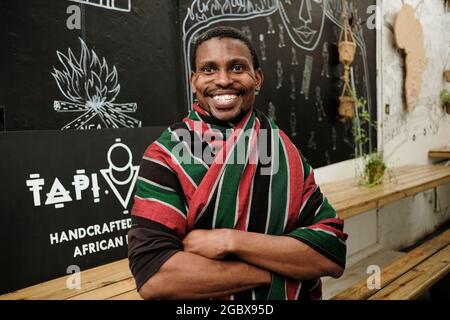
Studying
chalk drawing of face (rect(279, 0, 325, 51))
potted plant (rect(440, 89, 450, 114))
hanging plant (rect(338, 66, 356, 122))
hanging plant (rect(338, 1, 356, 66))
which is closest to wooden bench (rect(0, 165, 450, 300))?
hanging plant (rect(338, 66, 356, 122))

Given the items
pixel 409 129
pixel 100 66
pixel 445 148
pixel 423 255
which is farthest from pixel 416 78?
pixel 100 66

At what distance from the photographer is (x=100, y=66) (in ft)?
5.43

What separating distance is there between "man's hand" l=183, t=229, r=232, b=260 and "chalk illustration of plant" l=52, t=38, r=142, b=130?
0.88 metres

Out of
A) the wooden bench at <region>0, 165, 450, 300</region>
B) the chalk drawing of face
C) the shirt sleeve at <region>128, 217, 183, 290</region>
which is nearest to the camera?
the shirt sleeve at <region>128, 217, 183, 290</region>

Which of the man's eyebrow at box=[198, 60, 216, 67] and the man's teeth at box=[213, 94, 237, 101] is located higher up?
the man's eyebrow at box=[198, 60, 216, 67]

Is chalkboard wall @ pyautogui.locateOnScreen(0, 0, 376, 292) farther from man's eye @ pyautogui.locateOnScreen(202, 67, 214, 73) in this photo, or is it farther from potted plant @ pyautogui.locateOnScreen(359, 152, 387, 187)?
potted plant @ pyautogui.locateOnScreen(359, 152, 387, 187)

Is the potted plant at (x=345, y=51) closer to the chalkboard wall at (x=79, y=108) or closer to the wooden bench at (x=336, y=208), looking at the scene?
the wooden bench at (x=336, y=208)

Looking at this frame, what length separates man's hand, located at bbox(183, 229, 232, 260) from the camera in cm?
87

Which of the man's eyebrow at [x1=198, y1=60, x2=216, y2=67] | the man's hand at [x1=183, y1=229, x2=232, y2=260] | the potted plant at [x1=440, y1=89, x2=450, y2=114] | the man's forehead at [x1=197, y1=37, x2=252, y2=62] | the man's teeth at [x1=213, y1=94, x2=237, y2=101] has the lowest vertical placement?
the man's hand at [x1=183, y1=229, x2=232, y2=260]

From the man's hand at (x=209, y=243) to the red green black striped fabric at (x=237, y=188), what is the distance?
0.03 meters

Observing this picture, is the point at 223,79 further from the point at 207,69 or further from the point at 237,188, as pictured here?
the point at 237,188

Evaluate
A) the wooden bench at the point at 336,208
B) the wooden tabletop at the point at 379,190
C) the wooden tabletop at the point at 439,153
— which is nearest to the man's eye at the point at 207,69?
the wooden bench at the point at 336,208

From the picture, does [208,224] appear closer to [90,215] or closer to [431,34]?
[90,215]

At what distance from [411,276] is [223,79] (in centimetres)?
194
